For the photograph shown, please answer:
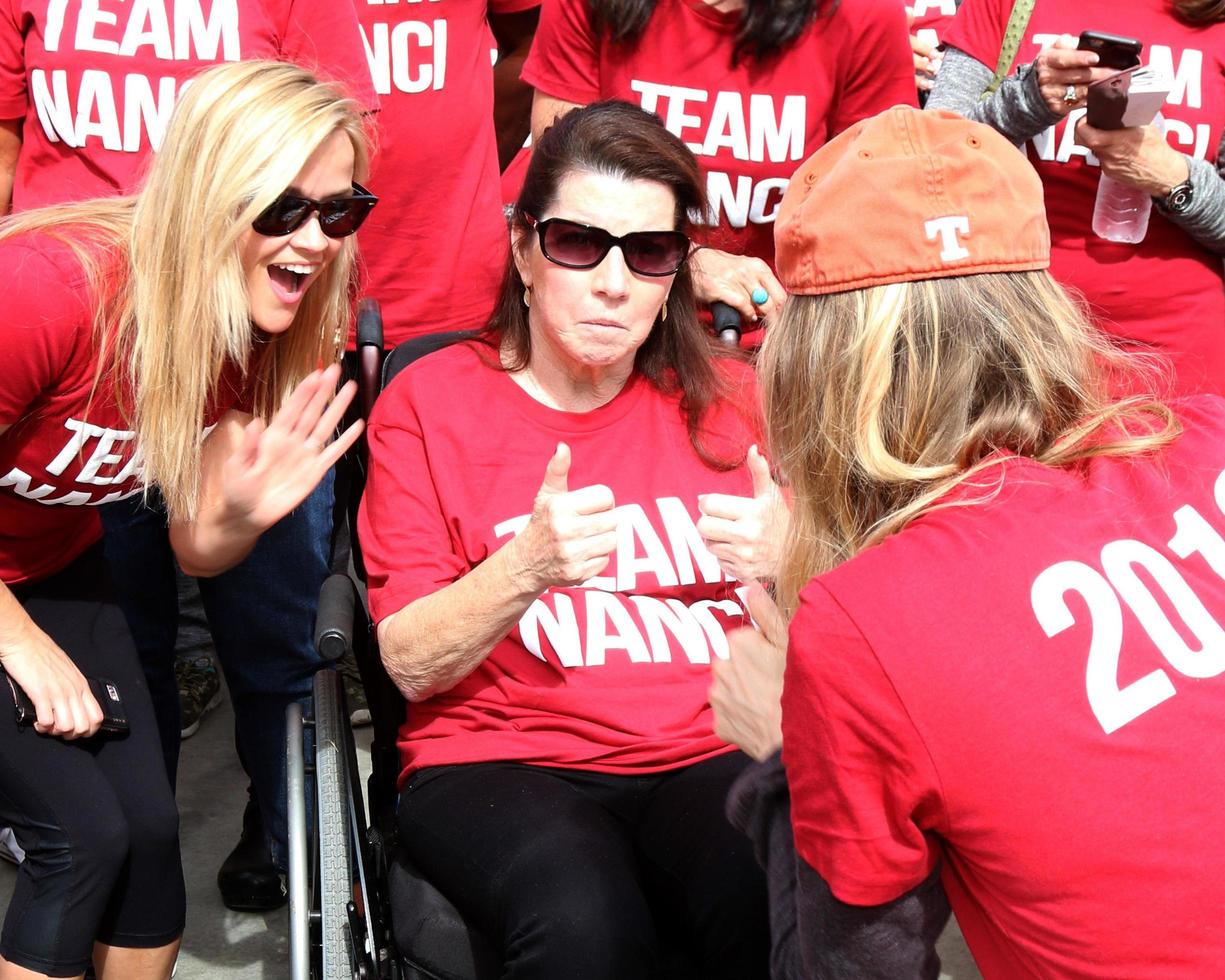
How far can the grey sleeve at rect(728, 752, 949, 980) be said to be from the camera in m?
1.39

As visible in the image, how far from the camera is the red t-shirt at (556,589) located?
226cm

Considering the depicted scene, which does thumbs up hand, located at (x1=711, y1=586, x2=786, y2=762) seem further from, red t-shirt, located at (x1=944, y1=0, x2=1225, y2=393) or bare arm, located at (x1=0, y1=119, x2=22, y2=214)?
bare arm, located at (x1=0, y1=119, x2=22, y2=214)

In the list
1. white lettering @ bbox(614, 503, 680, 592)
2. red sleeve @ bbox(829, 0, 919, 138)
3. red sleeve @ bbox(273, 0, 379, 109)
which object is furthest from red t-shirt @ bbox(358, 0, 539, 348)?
white lettering @ bbox(614, 503, 680, 592)

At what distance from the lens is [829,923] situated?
1404mm

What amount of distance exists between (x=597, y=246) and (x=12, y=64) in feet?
3.99

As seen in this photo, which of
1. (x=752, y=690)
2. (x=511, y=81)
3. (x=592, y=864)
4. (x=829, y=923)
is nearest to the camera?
(x=829, y=923)

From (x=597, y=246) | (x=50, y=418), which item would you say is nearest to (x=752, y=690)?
(x=597, y=246)

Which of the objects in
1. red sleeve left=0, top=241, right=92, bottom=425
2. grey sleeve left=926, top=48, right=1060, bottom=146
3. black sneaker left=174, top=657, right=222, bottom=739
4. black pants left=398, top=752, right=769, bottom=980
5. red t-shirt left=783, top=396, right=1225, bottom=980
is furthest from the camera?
black sneaker left=174, top=657, right=222, bottom=739

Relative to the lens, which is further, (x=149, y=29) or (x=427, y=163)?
(x=427, y=163)

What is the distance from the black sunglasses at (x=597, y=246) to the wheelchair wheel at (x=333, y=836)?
83 cm

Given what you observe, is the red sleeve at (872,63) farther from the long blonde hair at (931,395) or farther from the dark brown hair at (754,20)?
the long blonde hair at (931,395)

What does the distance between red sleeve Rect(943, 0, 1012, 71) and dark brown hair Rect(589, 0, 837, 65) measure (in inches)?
13.5

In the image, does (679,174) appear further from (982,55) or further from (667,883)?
(667,883)

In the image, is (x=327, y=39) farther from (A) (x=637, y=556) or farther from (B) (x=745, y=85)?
(A) (x=637, y=556)
